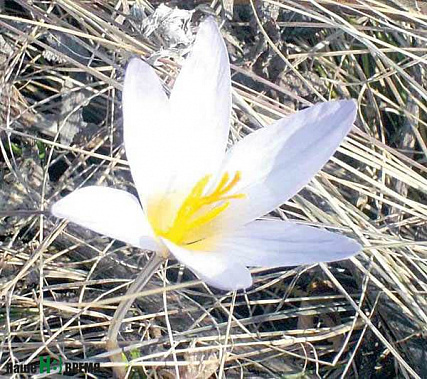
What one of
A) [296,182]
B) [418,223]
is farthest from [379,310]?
[296,182]

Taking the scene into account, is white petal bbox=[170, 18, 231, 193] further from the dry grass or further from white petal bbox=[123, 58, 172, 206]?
the dry grass

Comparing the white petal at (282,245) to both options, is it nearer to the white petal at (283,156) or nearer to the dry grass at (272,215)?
the white petal at (283,156)

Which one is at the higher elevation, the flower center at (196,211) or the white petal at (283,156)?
the white petal at (283,156)

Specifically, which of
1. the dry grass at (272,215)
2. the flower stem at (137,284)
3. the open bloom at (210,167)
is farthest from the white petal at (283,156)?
the dry grass at (272,215)

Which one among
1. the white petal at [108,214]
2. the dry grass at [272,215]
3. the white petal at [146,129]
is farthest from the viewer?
the dry grass at [272,215]

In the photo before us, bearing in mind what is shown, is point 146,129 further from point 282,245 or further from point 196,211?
point 282,245

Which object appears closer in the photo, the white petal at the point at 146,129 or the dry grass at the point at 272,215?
the white petal at the point at 146,129

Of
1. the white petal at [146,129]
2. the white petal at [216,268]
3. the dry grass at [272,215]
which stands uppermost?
the white petal at [146,129]

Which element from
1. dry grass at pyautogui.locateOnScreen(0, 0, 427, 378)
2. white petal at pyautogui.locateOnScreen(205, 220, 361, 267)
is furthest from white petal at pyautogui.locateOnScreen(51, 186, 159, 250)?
dry grass at pyautogui.locateOnScreen(0, 0, 427, 378)

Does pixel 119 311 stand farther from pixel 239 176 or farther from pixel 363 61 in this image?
pixel 363 61
